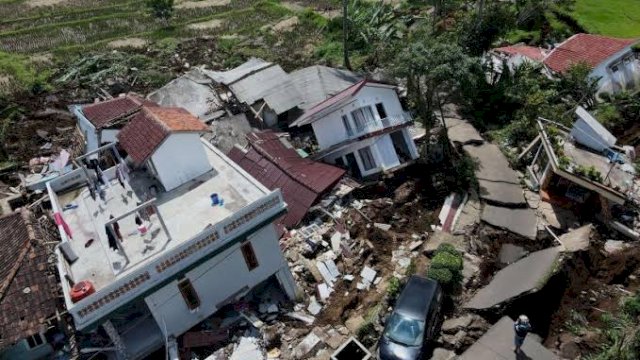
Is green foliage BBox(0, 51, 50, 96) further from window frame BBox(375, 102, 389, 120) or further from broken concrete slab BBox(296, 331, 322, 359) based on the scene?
broken concrete slab BBox(296, 331, 322, 359)

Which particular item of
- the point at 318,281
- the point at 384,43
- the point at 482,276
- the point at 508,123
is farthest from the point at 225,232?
the point at 384,43

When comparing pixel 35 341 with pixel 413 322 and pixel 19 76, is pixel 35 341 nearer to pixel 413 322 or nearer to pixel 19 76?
pixel 413 322

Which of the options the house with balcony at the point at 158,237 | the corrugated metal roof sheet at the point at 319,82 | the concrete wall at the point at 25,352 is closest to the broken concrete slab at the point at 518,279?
the house with balcony at the point at 158,237

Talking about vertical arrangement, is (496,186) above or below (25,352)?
below

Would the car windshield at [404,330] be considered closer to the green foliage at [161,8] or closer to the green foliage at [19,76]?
the green foliage at [19,76]

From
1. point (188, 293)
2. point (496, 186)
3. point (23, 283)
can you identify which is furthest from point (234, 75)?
point (23, 283)

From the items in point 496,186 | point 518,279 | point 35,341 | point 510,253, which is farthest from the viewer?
point 496,186
